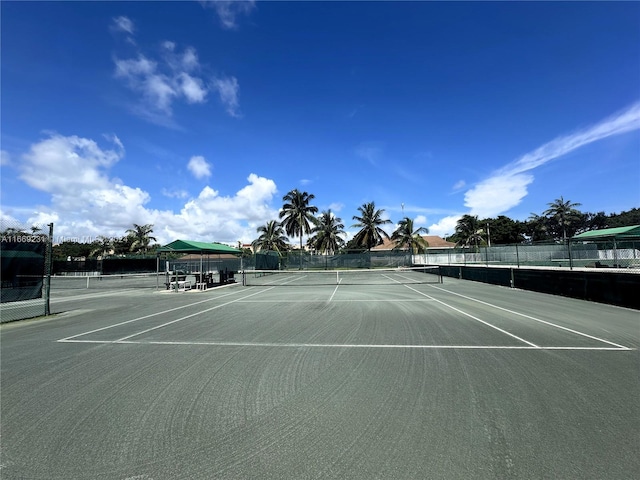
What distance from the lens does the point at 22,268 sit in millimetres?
10852

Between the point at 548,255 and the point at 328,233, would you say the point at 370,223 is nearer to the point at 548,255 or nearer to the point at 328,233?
the point at 328,233

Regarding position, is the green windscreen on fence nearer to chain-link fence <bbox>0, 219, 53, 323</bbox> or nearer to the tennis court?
chain-link fence <bbox>0, 219, 53, 323</bbox>

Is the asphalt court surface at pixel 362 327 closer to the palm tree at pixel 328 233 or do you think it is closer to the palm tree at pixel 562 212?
the palm tree at pixel 328 233

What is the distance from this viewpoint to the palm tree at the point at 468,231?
72562 mm

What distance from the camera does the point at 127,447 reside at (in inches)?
120

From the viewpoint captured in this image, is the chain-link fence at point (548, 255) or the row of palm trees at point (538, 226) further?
the row of palm trees at point (538, 226)

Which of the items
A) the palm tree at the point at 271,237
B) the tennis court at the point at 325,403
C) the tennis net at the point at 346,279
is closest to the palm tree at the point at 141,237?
the palm tree at the point at 271,237

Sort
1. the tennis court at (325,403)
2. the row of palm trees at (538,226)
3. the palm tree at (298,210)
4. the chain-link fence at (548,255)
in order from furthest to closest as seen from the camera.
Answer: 1. the row of palm trees at (538,226)
2. the palm tree at (298,210)
3. the chain-link fence at (548,255)
4. the tennis court at (325,403)

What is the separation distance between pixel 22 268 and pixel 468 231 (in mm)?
76698

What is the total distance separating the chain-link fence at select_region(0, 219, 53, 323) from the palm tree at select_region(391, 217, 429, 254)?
52.2 m

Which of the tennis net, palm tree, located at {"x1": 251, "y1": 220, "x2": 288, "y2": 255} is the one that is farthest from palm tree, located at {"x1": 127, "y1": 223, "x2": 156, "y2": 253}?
the tennis net

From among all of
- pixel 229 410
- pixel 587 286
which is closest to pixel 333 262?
pixel 587 286

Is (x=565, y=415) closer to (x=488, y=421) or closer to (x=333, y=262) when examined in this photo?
(x=488, y=421)

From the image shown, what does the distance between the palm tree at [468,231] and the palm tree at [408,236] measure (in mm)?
16646
